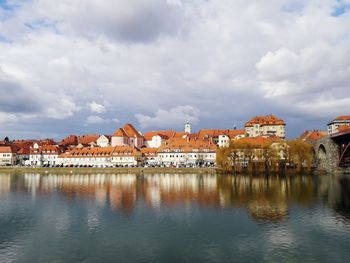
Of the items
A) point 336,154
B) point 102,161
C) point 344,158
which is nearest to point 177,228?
point 344,158

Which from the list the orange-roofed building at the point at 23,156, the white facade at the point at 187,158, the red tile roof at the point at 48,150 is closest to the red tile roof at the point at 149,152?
the white facade at the point at 187,158

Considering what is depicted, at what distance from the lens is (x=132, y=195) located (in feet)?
143

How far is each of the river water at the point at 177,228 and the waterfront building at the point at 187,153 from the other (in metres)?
55.7

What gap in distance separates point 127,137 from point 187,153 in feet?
94.0

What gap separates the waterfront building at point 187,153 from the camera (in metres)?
98.4

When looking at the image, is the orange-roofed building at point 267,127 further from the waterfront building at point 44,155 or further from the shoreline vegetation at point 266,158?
the waterfront building at point 44,155

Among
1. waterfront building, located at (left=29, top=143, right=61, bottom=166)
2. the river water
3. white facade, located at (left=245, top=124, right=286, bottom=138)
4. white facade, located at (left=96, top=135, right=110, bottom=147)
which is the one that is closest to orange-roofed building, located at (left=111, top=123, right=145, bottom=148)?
white facade, located at (left=96, top=135, right=110, bottom=147)

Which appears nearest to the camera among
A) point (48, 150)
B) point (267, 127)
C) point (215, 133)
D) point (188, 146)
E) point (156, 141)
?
point (188, 146)

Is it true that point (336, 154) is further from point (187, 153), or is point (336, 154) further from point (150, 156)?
point (150, 156)

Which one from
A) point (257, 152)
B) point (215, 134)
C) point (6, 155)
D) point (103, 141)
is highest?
point (215, 134)

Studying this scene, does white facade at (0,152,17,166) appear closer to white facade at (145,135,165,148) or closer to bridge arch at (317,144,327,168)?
white facade at (145,135,165,148)

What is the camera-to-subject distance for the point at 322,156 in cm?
8138

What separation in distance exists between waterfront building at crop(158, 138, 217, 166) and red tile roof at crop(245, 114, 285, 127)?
29166 millimetres

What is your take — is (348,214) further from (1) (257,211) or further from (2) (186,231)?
Result: (2) (186,231)
